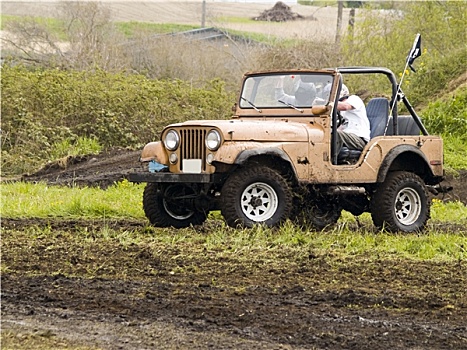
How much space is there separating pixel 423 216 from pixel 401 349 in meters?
6.04

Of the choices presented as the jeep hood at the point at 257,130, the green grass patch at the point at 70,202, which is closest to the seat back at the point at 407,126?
the jeep hood at the point at 257,130

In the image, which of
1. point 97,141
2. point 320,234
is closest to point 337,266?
point 320,234

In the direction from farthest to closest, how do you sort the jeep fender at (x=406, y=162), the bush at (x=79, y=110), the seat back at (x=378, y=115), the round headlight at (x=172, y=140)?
the bush at (x=79, y=110) < the seat back at (x=378, y=115) < the jeep fender at (x=406, y=162) < the round headlight at (x=172, y=140)

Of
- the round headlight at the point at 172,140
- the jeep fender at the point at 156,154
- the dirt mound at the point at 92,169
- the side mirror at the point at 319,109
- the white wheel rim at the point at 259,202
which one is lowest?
the dirt mound at the point at 92,169

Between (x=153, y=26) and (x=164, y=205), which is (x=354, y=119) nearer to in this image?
(x=164, y=205)

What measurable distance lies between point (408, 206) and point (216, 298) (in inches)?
203

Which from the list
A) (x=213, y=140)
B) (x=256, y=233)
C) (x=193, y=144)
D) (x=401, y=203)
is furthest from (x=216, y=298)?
(x=401, y=203)

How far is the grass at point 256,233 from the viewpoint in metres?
9.04

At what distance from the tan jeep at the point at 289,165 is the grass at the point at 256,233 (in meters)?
0.28

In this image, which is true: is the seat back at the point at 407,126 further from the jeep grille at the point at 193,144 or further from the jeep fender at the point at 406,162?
the jeep grille at the point at 193,144

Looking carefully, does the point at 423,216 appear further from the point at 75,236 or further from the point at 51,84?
Answer: the point at 51,84

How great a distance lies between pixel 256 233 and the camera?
9.52 metres

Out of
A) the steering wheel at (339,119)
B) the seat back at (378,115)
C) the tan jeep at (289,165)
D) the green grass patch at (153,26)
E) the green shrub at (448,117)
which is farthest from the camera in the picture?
the green grass patch at (153,26)

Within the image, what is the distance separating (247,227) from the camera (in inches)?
389
